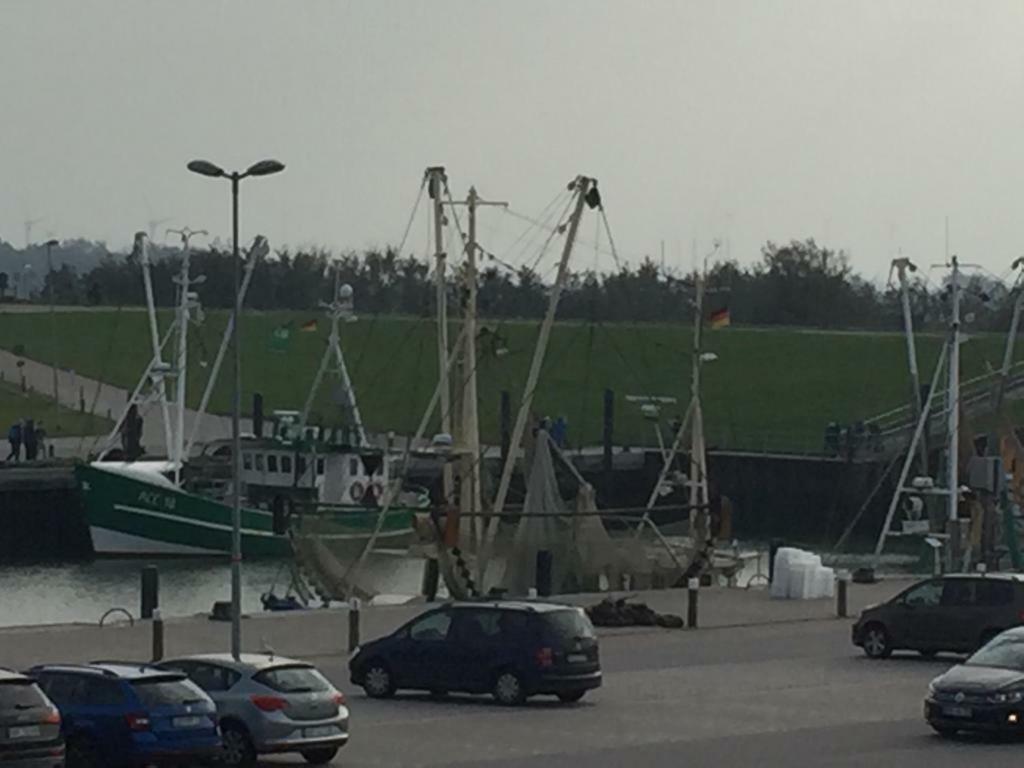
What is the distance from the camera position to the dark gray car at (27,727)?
78.7 feet

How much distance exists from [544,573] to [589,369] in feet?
276

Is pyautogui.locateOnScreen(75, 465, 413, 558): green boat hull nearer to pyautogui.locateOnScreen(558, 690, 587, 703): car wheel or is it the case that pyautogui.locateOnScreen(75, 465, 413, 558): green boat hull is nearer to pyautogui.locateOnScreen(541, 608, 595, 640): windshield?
pyautogui.locateOnScreen(558, 690, 587, 703): car wheel

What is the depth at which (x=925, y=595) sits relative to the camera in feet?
135

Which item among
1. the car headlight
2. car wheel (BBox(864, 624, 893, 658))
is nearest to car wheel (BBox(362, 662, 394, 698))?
the car headlight

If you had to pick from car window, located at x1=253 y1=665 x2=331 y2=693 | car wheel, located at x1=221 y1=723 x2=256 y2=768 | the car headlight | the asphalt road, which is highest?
car window, located at x1=253 y1=665 x2=331 y2=693

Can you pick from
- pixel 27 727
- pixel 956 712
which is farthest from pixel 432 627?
pixel 27 727

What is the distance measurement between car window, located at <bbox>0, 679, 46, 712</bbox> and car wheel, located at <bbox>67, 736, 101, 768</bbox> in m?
1.62

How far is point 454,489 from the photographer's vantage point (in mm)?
58438

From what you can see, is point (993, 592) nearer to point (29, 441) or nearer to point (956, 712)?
point (956, 712)

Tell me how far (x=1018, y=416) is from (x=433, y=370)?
35.2m

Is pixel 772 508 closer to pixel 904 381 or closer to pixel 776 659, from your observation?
pixel 904 381

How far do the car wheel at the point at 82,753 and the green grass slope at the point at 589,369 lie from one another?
92322mm

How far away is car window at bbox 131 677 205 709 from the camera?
26.1 m

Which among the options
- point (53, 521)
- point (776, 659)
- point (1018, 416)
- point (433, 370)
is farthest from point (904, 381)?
point (776, 659)
